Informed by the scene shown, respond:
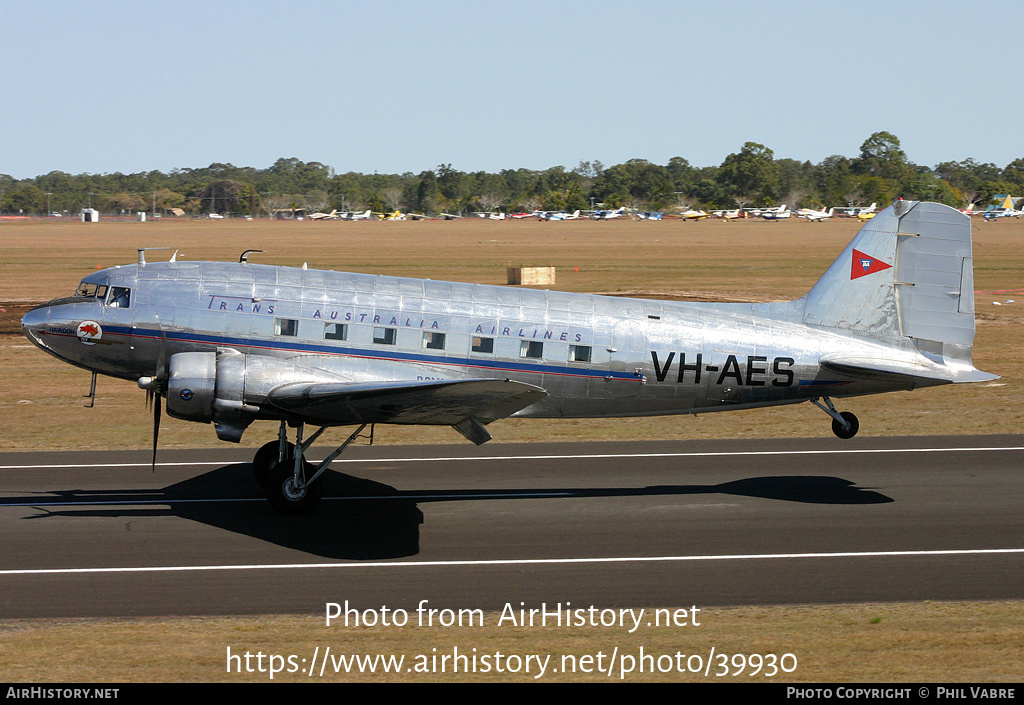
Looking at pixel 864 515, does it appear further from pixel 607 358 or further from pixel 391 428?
pixel 391 428

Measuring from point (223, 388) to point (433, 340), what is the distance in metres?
3.81

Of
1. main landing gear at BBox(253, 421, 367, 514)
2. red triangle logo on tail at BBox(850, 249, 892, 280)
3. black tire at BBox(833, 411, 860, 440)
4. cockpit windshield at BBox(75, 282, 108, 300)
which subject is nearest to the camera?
main landing gear at BBox(253, 421, 367, 514)

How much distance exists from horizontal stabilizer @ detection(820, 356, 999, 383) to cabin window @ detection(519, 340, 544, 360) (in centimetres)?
543

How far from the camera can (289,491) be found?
17516 millimetres

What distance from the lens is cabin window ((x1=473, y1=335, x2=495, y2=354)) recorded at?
58.6ft

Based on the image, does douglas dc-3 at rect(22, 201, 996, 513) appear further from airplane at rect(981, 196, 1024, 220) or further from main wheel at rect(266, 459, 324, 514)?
airplane at rect(981, 196, 1024, 220)

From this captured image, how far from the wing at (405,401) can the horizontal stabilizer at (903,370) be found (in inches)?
255

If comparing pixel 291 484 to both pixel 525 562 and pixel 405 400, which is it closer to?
pixel 405 400

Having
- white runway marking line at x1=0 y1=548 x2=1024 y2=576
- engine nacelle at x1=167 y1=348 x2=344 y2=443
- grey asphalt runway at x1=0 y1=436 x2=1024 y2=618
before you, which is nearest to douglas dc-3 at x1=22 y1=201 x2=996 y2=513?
engine nacelle at x1=167 y1=348 x2=344 y2=443

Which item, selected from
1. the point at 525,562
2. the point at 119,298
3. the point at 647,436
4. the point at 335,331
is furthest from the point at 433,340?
the point at 647,436

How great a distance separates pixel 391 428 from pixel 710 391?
387 inches

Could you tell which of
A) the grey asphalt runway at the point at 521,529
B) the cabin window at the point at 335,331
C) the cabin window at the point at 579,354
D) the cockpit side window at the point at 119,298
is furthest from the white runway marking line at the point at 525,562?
the cockpit side window at the point at 119,298

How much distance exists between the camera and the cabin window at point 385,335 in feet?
57.9
